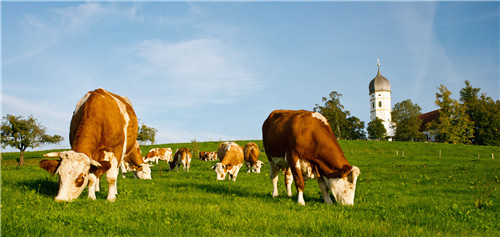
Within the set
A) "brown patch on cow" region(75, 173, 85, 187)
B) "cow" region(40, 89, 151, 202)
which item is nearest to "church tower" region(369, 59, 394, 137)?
"cow" region(40, 89, 151, 202)

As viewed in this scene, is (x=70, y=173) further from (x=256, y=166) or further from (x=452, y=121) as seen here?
(x=452, y=121)

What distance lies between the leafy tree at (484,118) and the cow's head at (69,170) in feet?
282

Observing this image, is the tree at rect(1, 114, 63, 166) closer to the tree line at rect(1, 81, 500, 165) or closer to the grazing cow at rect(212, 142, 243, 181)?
the tree line at rect(1, 81, 500, 165)

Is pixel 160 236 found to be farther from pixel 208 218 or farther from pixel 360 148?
pixel 360 148

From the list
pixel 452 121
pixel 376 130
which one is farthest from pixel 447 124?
pixel 376 130

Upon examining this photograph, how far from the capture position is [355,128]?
99.8m

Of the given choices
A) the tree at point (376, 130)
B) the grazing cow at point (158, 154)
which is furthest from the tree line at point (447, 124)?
the grazing cow at point (158, 154)

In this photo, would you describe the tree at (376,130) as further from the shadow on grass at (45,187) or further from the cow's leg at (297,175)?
the shadow on grass at (45,187)

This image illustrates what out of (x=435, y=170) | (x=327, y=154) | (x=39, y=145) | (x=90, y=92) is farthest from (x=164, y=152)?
(x=327, y=154)

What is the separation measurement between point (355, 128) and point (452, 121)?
28.0 meters

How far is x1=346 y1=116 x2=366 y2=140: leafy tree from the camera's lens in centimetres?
9219

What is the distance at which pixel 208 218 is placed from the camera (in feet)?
→ 21.1

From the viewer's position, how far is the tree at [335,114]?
284 ft

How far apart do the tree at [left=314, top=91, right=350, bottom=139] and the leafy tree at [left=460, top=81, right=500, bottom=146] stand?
2770cm
